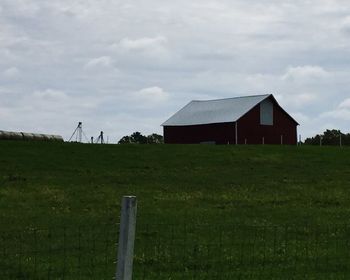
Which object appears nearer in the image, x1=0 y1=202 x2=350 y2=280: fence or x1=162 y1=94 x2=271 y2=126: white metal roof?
x1=0 y1=202 x2=350 y2=280: fence

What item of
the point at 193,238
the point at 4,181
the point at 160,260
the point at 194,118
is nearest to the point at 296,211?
the point at 193,238

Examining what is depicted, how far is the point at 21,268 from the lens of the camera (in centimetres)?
1175

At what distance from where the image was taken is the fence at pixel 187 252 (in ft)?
37.3

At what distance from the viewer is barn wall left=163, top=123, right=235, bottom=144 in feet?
209

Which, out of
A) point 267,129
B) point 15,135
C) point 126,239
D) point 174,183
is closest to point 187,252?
point 126,239

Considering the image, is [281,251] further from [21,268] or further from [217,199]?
[217,199]

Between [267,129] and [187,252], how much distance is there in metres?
54.1

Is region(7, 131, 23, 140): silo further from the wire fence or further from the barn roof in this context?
A: the wire fence

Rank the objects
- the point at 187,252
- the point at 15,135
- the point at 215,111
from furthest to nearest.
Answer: the point at 215,111, the point at 15,135, the point at 187,252

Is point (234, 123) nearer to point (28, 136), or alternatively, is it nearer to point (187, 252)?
point (28, 136)

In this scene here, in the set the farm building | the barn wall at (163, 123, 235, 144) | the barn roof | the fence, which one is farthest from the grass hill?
the barn roof

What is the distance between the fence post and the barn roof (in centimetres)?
5722

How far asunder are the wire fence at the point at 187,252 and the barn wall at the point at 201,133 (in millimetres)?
45644

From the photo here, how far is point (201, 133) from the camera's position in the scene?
217 ft
